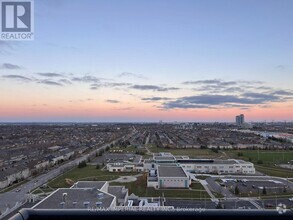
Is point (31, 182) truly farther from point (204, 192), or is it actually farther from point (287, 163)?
point (287, 163)

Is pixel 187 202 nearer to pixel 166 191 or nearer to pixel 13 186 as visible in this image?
pixel 166 191

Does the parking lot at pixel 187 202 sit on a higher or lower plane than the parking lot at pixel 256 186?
higher

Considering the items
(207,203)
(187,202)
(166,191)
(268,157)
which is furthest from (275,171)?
(187,202)

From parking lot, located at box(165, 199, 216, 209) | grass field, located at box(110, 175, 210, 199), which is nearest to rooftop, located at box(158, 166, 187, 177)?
grass field, located at box(110, 175, 210, 199)

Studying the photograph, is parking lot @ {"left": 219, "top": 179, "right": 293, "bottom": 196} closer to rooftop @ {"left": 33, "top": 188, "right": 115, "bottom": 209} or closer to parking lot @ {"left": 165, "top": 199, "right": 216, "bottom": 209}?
parking lot @ {"left": 165, "top": 199, "right": 216, "bottom": 209}

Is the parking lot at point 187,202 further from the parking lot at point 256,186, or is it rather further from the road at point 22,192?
the road at point 22,192

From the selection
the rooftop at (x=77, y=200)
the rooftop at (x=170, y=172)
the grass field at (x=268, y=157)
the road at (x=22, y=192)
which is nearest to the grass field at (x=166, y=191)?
the rooftop at (x=170, y=172)
